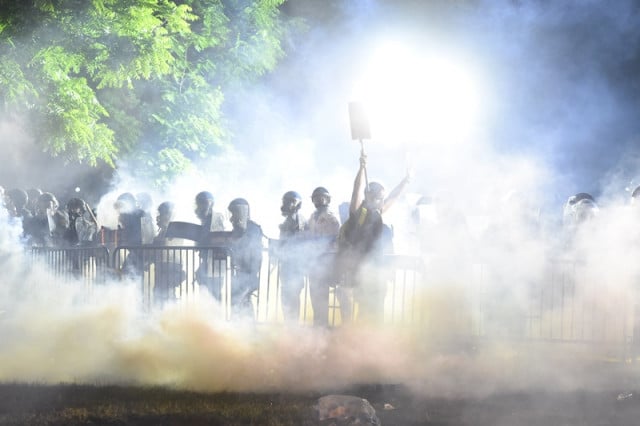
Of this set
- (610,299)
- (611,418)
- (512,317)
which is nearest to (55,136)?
(512,317)

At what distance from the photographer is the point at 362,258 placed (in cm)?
847

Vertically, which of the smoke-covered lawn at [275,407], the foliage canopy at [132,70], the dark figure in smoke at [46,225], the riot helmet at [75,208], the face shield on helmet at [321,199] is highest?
the foliage canopy at [132,70]

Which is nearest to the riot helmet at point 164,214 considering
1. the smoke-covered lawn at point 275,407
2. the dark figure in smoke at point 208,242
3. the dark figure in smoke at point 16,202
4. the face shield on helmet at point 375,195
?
the dark figure in smoke at point 208,242

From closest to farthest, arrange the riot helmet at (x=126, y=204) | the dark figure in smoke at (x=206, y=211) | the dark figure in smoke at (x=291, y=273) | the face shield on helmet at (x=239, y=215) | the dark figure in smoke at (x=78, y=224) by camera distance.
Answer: the dark figure in smoke at (x=291, y=273) < the face shield on helmet at (x=239, y=215) < the dark figure in smoke at (x=206, y=211) < the riot helmet at (x=126, y=204) < the dark figure in smoke at (x=78, y=224)

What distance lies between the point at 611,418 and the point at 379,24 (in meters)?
22.2

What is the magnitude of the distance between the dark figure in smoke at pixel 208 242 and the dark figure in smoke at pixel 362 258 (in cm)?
175

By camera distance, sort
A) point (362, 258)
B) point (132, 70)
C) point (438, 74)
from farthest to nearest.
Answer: point (438, 74) < point (132, 70) < point (362, 258)

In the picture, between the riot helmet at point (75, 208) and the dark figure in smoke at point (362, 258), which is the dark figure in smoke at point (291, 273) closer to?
the dark figure in smoke at point (362, 258)

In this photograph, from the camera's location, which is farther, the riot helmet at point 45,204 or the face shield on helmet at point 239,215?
the riot helmet at point 45,204

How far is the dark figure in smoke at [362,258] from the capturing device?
27.5ft

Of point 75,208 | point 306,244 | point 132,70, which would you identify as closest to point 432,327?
point 306,244

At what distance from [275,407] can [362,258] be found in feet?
7.85

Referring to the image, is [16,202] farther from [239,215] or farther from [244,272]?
[244,272]

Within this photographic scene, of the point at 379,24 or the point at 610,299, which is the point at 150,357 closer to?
the point at 610,299
